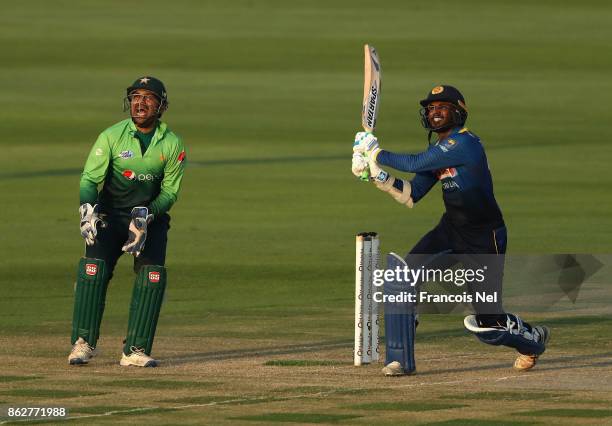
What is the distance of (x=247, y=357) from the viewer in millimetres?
12250

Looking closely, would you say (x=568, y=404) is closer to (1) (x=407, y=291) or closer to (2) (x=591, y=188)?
(1) (x=407, y=291)

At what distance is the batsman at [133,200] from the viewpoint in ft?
39.6

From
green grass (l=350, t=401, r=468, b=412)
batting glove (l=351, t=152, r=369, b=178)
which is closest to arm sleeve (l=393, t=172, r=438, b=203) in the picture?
batting glove (l=351, t=152, r=369, b=178)

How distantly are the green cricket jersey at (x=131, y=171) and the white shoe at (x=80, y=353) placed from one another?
0.93m

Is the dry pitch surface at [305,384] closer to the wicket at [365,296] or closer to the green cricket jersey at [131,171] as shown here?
the wicket at [365,296]

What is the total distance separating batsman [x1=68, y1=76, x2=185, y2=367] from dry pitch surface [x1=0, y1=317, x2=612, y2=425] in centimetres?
39

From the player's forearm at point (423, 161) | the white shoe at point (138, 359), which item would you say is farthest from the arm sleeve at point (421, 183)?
the white shoe at point (138, 359)

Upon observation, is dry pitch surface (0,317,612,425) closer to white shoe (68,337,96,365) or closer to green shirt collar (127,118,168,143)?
white shoe (68,337,96,365)

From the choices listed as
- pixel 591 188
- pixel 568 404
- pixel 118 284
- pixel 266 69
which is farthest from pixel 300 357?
pixel 266 69

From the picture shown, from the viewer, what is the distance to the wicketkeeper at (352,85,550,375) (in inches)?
451

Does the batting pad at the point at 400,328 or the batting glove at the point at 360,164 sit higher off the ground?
the batting glove at the point at 360,164

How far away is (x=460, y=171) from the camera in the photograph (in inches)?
452

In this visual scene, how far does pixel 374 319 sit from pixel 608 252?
7419mm

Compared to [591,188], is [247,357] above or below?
below
